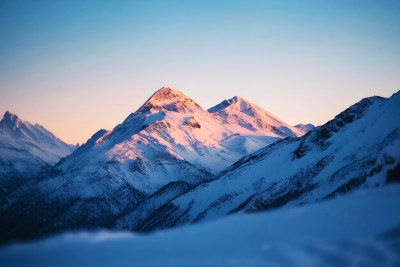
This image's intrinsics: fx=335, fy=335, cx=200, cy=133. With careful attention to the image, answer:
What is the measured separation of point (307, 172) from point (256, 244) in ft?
367

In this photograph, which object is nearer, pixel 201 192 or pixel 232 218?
pixel 232 218

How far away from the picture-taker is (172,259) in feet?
46.6

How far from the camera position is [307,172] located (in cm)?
12031

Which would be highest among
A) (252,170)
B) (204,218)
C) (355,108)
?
(355,108)

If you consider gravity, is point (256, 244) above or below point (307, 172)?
above

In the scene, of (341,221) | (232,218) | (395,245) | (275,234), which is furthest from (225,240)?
(395,245)

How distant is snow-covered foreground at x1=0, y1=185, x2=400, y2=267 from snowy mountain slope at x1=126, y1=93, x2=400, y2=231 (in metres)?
69.7

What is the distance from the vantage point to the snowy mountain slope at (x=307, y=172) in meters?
97.1

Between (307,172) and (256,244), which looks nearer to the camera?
(256,244)

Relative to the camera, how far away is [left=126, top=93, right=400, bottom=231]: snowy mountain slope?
9706 cm

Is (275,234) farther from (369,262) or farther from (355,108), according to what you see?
(355,108)

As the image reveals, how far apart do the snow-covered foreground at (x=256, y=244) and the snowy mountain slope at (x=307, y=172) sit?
69669 mm

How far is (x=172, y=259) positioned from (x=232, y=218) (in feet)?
21.2

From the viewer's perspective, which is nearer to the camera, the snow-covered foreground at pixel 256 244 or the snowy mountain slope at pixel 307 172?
the snow-covered foreground at pixel 256 244
